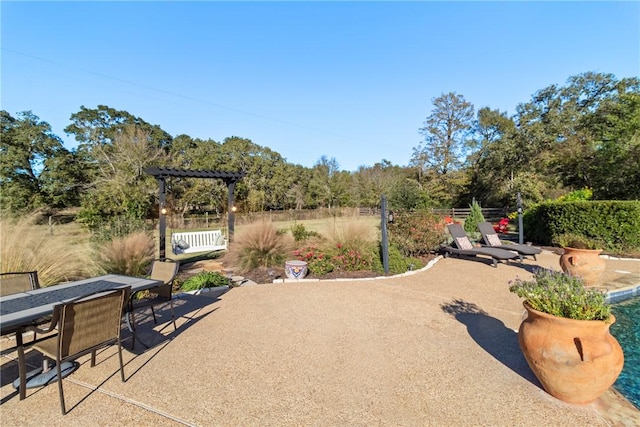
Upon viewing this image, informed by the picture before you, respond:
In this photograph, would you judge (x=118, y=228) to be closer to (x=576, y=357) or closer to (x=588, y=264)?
(x=576, y=357)

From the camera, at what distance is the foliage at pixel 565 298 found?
201cm

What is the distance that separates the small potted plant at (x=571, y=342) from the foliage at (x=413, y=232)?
478cm

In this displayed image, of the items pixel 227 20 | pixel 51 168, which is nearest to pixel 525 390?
pixel 227 20

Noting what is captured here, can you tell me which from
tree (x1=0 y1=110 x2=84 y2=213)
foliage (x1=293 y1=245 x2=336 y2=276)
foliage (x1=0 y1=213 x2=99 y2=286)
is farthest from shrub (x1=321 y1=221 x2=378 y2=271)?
tree (x1=0 y1=110 x2=84 y2=213)

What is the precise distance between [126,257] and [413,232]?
18.9 ft

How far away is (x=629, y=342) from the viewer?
10.3ft

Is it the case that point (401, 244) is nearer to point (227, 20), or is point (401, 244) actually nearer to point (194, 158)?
point (227, 20)

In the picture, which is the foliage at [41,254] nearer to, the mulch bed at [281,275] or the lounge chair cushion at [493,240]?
the mulch bed at [281,275]

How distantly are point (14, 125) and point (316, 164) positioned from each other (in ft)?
85.3

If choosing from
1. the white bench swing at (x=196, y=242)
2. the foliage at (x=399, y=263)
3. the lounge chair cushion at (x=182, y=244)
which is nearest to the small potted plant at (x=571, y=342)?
the foliage at (x=399, y=263)

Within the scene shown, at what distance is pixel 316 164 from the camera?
36594mm

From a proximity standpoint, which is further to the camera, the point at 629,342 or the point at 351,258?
the point at 351,258

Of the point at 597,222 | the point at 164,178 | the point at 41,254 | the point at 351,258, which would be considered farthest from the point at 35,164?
the point at 597,222

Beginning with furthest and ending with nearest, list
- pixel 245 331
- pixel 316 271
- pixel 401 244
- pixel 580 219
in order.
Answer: pixel 580 219, pixel 401 244, pixel 316 271, pixel 245 331
